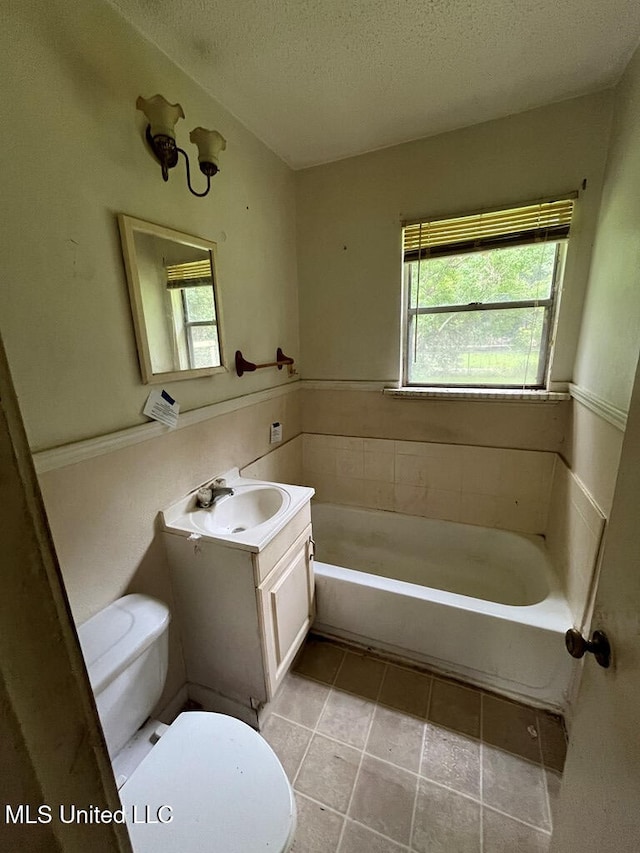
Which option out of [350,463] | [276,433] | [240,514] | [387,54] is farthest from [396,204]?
[240,514]

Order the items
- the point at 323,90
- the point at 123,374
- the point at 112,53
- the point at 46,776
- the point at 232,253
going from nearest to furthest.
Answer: the point at 46,776
the point at 112,53
the point at 123,374
the point at 323,90
the point at 232,253

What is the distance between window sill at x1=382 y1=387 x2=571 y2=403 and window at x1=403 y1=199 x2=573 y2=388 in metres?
0.07

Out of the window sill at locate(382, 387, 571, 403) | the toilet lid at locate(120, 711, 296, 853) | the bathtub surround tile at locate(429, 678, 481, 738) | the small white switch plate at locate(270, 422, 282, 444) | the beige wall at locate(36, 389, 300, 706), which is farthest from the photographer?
the small white switch plate at locate(270, 422, 282, 444)

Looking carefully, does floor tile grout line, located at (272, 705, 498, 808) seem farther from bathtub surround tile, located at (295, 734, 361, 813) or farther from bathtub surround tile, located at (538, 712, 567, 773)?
bathtub surround tile, located at (538, 712, 567, 773)

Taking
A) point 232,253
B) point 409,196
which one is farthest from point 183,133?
point 409,196

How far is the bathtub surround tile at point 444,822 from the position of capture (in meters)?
1.03

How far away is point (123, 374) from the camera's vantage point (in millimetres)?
1136

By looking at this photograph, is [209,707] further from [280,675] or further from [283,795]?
[283,795]

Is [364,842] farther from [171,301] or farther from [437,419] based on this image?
[171,301]

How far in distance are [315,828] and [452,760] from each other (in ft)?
1.72

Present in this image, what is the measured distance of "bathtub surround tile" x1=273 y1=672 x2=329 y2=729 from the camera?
1.39 m

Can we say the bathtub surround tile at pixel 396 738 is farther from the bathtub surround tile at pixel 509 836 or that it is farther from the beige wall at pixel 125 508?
the beige wall at pixel 125 508

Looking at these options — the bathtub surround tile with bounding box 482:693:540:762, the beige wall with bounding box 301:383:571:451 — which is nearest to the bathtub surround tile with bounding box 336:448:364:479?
the beige wall with bounding box 301:383:571:451

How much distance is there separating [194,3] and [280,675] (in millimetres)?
2347
